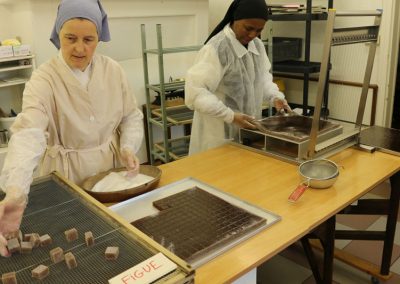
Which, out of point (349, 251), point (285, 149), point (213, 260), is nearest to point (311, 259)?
point (285, 149)

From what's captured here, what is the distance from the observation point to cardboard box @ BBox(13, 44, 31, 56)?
8.52 ft

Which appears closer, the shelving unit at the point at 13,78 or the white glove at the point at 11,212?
the white glove at the point at 11,212

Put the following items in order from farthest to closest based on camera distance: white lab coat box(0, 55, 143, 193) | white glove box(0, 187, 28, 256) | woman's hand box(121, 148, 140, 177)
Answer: woman's hand box(121, 148, 140, 177)
white lab coat box(0, 55, 143, 193)
white glove box(0, 187, 28, 256)

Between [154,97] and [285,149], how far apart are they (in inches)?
79.2

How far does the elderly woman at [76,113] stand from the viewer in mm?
1219

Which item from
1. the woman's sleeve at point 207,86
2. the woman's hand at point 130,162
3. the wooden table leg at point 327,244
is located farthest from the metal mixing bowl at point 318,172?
the woman's hand at point 130,162

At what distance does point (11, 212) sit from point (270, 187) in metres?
0.91

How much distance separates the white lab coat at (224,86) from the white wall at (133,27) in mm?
1355

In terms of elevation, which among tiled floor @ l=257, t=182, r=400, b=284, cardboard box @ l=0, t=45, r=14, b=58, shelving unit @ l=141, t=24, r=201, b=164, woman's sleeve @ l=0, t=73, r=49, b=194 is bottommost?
tiled floor @ l=257, t=182, r=400, b=284

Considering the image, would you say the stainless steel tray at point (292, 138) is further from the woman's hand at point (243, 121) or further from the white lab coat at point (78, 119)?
the white lab coat at point (78, 119)

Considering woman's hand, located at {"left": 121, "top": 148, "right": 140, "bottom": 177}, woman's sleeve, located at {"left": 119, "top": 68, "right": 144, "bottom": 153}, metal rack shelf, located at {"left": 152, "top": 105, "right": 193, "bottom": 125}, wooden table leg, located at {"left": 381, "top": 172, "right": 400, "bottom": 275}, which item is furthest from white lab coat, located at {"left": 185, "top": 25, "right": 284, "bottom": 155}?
metal rack shelf, located at {"left": 152, "top": 105, "right": 193, "bottom": 125}

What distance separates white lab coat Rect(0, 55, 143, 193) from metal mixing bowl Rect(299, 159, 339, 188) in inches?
27.7

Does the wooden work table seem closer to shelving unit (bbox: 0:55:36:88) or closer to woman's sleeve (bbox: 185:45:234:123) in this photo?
woman's sleeve (bbox: 185:45:234:123)

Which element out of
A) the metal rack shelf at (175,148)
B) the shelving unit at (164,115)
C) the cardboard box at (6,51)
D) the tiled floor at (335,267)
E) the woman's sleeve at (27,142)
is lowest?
the tiled floor at (335,267)
